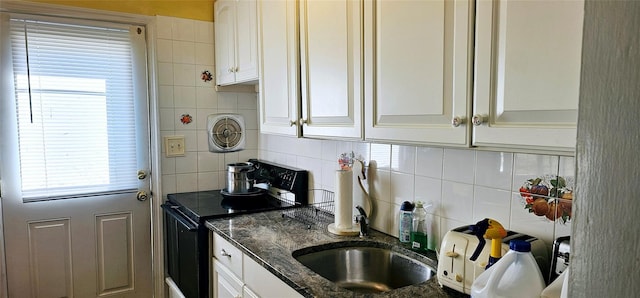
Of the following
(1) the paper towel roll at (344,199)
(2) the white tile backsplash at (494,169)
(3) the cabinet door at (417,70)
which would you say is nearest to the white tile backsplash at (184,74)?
(1) the paper towel roll at (344,199)

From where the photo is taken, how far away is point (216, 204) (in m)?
2.43

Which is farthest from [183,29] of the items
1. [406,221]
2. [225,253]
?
[406,221]

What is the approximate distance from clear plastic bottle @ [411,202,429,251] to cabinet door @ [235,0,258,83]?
1.10 metres

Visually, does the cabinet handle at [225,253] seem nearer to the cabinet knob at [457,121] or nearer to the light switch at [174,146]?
the light switch at [174,146]

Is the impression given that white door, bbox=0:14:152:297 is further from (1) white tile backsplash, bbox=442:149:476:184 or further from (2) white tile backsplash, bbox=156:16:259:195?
(1) white tile backsplash, bbox=442:149:476:184

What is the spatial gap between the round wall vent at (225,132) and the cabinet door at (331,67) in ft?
3.80

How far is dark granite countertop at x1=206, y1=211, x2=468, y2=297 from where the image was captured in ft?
4.16

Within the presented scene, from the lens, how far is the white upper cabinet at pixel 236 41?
2221 mm

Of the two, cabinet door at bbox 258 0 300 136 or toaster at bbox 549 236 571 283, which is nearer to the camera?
toaster at bbox 549 236 571 283

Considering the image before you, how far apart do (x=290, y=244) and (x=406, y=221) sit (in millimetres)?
471

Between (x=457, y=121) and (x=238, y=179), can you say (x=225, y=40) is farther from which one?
(x=457, y=121)

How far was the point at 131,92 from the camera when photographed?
2.55 m

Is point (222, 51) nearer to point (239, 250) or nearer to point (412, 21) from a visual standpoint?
point (239, 250)

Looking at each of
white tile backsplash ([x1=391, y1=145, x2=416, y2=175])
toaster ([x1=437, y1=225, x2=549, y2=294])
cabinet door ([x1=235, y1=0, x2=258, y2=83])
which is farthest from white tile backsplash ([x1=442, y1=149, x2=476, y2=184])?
cabinet door ([x1=235, y1=0, x2=258, y2=83])
